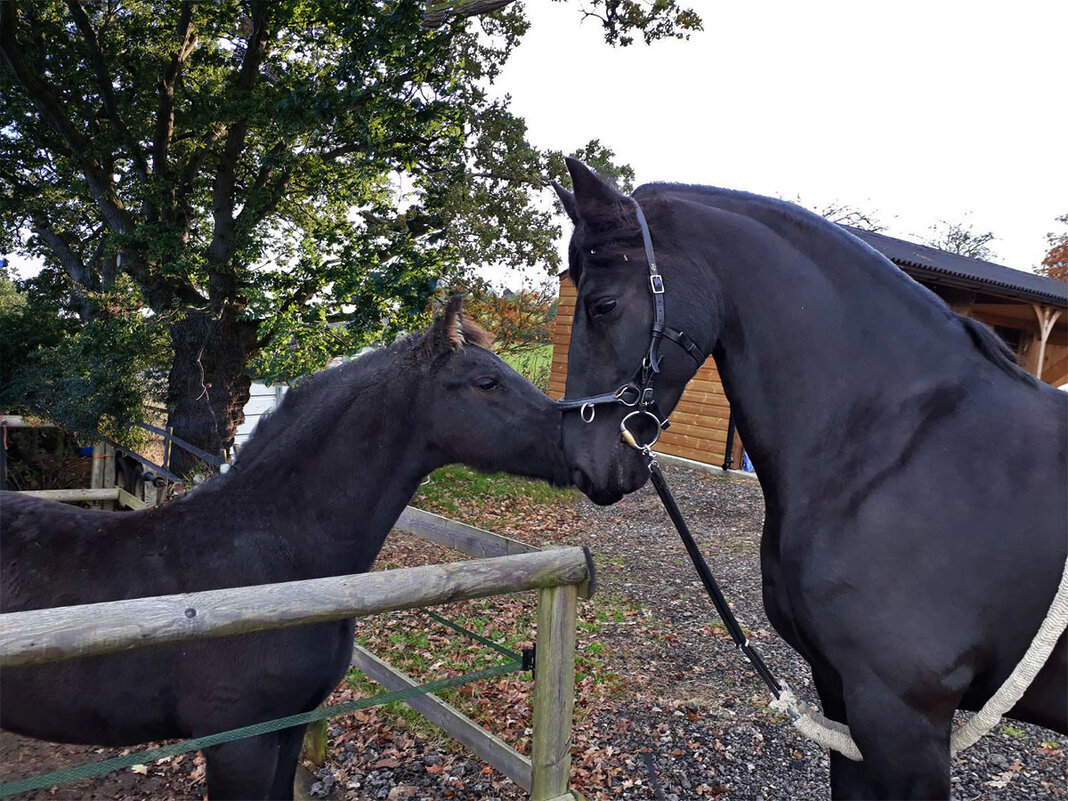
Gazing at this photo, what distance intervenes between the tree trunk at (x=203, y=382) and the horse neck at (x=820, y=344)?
8042 mm

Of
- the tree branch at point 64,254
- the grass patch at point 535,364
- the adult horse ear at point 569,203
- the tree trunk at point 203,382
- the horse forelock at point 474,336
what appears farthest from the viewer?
the grass patch at point 535,364

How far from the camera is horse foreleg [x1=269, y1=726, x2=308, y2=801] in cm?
235

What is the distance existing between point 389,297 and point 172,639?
634 cm

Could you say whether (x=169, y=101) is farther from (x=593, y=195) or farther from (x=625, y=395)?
(x=625, y=395)

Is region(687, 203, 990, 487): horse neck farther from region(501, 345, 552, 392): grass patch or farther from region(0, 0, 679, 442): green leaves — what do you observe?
region(501, 345, 552, 392): grass patch

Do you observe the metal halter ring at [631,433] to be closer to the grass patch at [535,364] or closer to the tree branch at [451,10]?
the tree branch at [451,10]

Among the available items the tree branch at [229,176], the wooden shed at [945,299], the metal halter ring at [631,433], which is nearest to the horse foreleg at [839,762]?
the metal halter ring at [631,433]

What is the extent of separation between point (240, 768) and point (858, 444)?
225 centimetres

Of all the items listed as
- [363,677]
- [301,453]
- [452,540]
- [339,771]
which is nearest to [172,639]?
[301,453]

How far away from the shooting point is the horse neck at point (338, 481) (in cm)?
241

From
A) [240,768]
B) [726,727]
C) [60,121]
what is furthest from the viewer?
[60,121]

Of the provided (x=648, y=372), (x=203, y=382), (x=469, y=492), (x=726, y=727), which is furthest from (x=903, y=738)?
(x=469, y=492)

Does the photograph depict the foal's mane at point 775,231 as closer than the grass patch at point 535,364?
Yes

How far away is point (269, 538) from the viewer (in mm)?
2369
